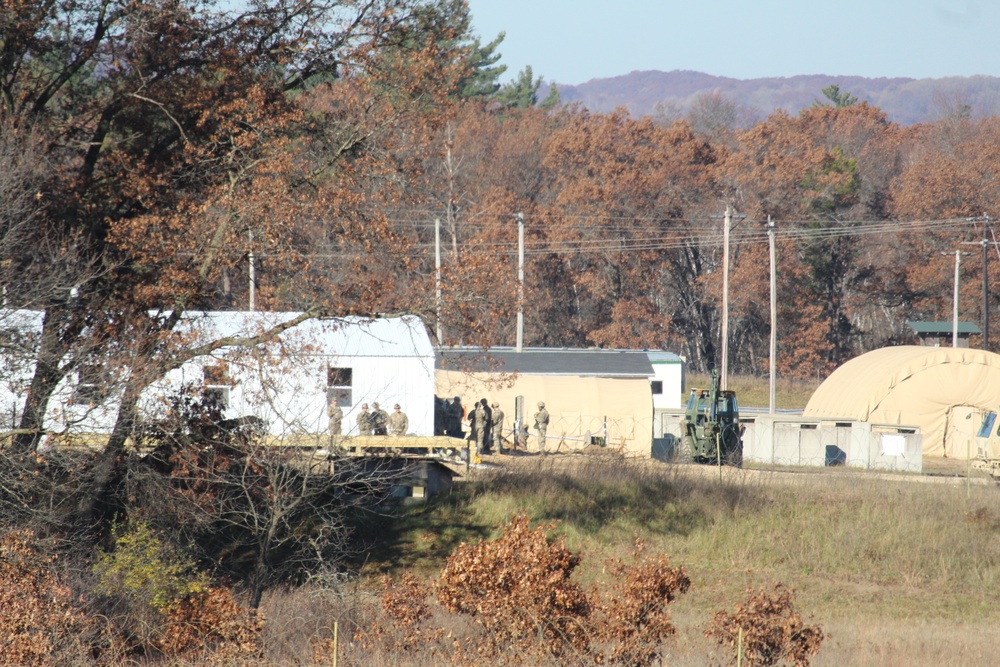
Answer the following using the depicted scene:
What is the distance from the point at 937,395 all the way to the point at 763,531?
14.6 meters

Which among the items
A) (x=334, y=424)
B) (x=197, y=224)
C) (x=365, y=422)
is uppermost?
(x=197, y=224)

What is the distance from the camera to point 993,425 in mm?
33062

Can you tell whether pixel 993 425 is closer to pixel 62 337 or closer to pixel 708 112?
pixel 62 337

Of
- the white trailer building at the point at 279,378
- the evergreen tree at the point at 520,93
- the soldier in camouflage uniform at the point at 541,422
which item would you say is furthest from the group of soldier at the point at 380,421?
the evergreen tree at the point at 520,93

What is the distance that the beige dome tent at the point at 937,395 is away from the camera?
3550cm

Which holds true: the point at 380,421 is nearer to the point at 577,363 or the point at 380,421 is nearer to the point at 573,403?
the point at 573,403

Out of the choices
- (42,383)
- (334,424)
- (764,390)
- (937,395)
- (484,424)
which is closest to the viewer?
(42,383)

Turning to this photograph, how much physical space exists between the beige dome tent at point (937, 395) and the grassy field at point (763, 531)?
9.01 metres

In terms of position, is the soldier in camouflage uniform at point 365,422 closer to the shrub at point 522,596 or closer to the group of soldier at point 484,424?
the group of soldier at point 484,424

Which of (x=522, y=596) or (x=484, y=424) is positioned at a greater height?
(x=484, y=424)

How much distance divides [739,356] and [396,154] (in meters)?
48.0

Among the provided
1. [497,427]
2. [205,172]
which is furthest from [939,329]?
[205,172]

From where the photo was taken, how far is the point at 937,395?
3572 centimetres

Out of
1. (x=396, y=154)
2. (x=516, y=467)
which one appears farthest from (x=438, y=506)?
(x=396, y=154)
